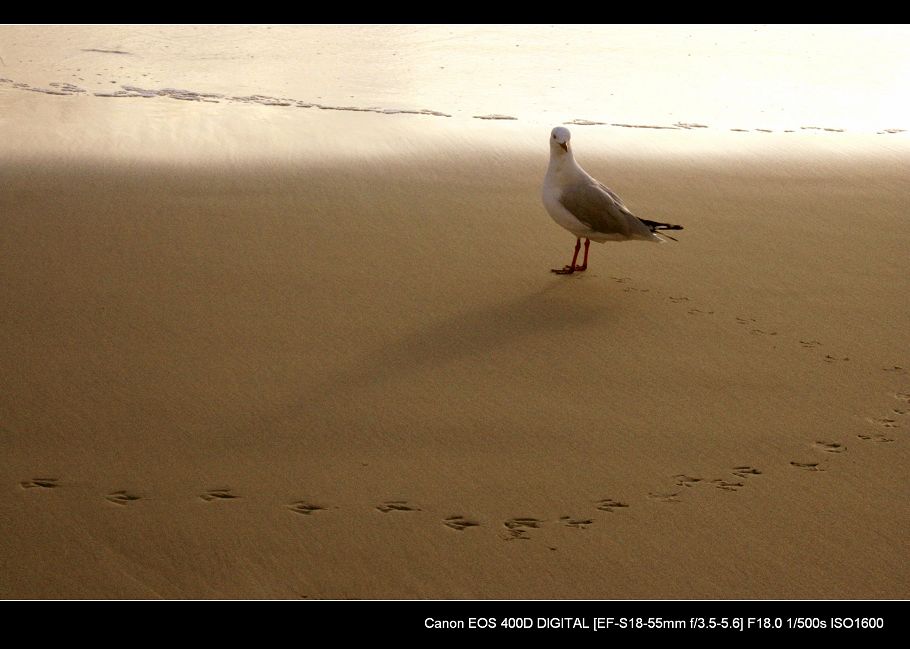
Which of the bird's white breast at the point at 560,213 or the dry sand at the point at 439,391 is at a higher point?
the bird's white breast at the point at 560,213

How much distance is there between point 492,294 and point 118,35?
775cm

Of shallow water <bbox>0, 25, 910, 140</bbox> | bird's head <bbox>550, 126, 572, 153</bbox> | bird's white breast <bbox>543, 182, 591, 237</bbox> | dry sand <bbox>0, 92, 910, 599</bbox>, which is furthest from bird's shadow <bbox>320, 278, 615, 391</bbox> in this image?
shallow water <bbox>0, 25, 910, 140</bbox>

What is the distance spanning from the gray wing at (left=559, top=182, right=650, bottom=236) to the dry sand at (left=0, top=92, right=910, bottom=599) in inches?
9.6

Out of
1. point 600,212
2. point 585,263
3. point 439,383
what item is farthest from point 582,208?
point 439,383

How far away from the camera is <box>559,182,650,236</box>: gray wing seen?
462 cm

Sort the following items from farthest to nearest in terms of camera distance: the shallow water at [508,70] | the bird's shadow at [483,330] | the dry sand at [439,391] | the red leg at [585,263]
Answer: the shallow water at [508,70] → the red leg at [585,263] → the bird's shadow at [483,330] → the dry sand at [439,391]

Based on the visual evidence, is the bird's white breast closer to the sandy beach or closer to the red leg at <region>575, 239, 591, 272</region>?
the red leg at <region>575, 239, 591, 272</region>

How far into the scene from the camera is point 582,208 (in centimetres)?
463

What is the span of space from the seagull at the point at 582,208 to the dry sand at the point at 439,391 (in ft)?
0.68

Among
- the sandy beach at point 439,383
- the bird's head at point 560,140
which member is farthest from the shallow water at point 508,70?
the bird's head at point 560,140

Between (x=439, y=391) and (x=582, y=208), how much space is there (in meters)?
1.45

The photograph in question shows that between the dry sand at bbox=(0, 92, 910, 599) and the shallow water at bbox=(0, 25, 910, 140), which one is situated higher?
the shallow water at bbox=(0, 25, 910, 140)

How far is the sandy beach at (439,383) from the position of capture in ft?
8.80

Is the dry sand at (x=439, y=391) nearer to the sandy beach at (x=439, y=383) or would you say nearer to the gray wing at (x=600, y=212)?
the sandy beach at (x=439, y=383)
